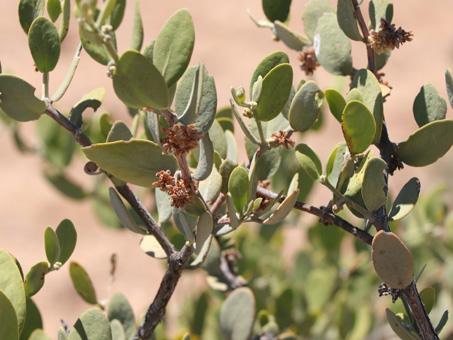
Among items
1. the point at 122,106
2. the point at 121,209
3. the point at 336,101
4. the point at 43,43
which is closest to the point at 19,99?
the point at 43,43

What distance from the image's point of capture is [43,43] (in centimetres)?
85

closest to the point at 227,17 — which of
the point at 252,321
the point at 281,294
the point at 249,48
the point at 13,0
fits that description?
the point at 249,48

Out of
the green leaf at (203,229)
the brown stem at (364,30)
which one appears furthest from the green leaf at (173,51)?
the brown stem at (364,30)

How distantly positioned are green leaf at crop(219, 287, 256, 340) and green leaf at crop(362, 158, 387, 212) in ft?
1.18

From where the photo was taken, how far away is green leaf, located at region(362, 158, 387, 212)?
0.75m

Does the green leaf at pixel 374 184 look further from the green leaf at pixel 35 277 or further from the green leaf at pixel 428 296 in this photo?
the green leaf at pixel 35 277

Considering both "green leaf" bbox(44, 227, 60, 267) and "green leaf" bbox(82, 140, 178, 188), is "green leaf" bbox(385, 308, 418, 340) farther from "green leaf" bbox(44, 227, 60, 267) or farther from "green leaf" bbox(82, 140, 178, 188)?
"green leaf" bbox(44, 227, 60, 267)

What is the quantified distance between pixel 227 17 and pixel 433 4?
249 cm

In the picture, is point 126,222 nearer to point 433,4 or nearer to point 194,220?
point 194,220

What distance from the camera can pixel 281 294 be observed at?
1.59m

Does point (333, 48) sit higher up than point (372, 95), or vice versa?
point (333, 48)

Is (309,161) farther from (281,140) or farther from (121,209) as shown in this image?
(121,209)

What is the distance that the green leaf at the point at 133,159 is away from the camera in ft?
2.39

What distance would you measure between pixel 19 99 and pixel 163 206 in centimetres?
26
